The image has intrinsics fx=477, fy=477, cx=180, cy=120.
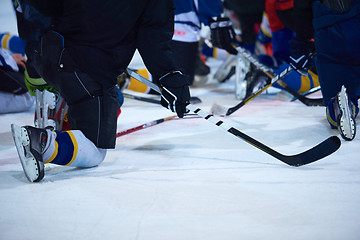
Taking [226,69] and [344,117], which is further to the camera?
[226,69]

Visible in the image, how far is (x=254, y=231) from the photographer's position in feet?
3.04

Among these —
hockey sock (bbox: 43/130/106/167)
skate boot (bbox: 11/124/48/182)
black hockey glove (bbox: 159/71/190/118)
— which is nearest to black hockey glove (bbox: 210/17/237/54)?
black hockey glove (bbox: 159/71/190/118)

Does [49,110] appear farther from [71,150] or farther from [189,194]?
[189,194]

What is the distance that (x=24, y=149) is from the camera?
1.19 m

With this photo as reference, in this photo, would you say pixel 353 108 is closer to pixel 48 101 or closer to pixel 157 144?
pixel 157 144

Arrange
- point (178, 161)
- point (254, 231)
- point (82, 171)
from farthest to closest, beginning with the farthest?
point (178, 161), point (82, 171), point (254, 231)

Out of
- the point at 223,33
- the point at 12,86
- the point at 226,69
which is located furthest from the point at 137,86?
the point at 226,69

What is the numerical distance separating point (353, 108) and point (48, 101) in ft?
3.76

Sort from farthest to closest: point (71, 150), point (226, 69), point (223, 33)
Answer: point (226, 69) < point (223, 33) < point (71, 150)

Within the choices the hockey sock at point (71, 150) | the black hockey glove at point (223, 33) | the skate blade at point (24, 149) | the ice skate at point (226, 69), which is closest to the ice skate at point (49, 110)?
the hockey sock at point (71, 150)

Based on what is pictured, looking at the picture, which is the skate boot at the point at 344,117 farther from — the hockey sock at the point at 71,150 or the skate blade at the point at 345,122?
the hockey sock at the point at 71,150

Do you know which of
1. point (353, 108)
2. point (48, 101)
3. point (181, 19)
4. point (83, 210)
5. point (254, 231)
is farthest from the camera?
point (181, 19)

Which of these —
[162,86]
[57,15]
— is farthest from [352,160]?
[57,15]

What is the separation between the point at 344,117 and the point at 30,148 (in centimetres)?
110
